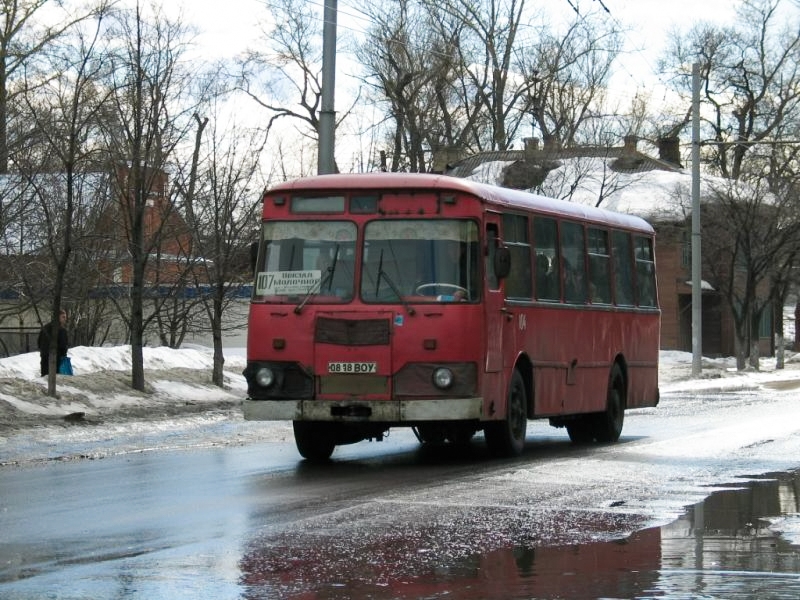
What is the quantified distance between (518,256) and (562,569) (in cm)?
823

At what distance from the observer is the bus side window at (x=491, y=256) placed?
15141mm

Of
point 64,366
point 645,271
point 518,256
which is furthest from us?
point 64,366

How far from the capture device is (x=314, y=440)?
1578cm

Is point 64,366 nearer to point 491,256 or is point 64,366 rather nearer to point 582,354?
point 582,354

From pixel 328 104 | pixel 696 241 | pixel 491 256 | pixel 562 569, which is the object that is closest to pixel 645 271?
pixel 328 104

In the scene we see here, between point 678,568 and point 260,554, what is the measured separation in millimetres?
2309

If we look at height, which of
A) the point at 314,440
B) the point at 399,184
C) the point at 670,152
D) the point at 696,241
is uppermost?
the point at 670,152

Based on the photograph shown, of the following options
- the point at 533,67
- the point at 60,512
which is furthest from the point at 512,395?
the point at 533,67

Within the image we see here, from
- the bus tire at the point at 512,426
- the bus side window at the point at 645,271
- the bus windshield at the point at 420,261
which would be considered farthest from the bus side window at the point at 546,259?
the bus side window at the point at 645,271

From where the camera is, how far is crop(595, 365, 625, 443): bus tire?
18953 millimetres

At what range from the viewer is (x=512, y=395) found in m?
16.0

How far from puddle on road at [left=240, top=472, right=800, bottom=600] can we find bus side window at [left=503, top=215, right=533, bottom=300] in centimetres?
611

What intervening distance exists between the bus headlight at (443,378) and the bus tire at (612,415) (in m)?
4.73

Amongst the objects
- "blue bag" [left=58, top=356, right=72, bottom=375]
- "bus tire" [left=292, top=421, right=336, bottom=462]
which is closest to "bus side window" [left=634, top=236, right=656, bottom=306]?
"bus tire" [left=292, top=421, right=336, bottom=462]
